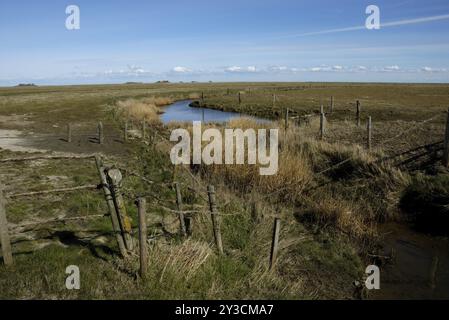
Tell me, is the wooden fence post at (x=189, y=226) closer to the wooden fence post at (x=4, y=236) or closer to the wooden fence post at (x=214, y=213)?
the wooden fence post at (x=214, y=213)

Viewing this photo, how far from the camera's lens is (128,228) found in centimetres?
643

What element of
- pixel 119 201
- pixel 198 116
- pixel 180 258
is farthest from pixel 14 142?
pixel 198 116

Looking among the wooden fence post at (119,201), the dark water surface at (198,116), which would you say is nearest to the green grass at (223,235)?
the wooden fence post at (119,201)


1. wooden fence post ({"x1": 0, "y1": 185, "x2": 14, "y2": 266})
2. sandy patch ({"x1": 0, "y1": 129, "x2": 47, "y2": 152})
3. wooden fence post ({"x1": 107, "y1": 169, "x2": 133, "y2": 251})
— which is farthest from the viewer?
sandy patch ({"x1": 0, "y1": 129, "x2": 47, "y2": 152})

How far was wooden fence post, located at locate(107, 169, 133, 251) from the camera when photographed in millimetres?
6131

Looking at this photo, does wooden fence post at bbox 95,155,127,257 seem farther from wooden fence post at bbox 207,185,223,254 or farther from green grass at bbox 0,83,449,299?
wooden fence post at bbox 207,185,223,254

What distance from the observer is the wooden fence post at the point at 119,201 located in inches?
241

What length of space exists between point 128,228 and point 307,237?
4248 mm

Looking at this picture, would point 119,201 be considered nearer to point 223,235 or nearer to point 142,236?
point 142,236

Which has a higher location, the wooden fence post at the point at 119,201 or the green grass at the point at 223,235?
the wooden fence post at the point at 119,201

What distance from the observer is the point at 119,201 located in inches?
248

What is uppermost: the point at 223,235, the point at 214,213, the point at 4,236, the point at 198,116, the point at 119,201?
the point at 198,116

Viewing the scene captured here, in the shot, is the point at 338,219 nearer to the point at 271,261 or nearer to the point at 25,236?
the point at 271,261

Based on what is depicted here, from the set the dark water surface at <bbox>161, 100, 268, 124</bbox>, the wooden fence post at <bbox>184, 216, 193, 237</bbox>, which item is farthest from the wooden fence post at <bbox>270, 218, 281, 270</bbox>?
the dark water surface at <bbox>161, 100, 268, 124</bbox>
